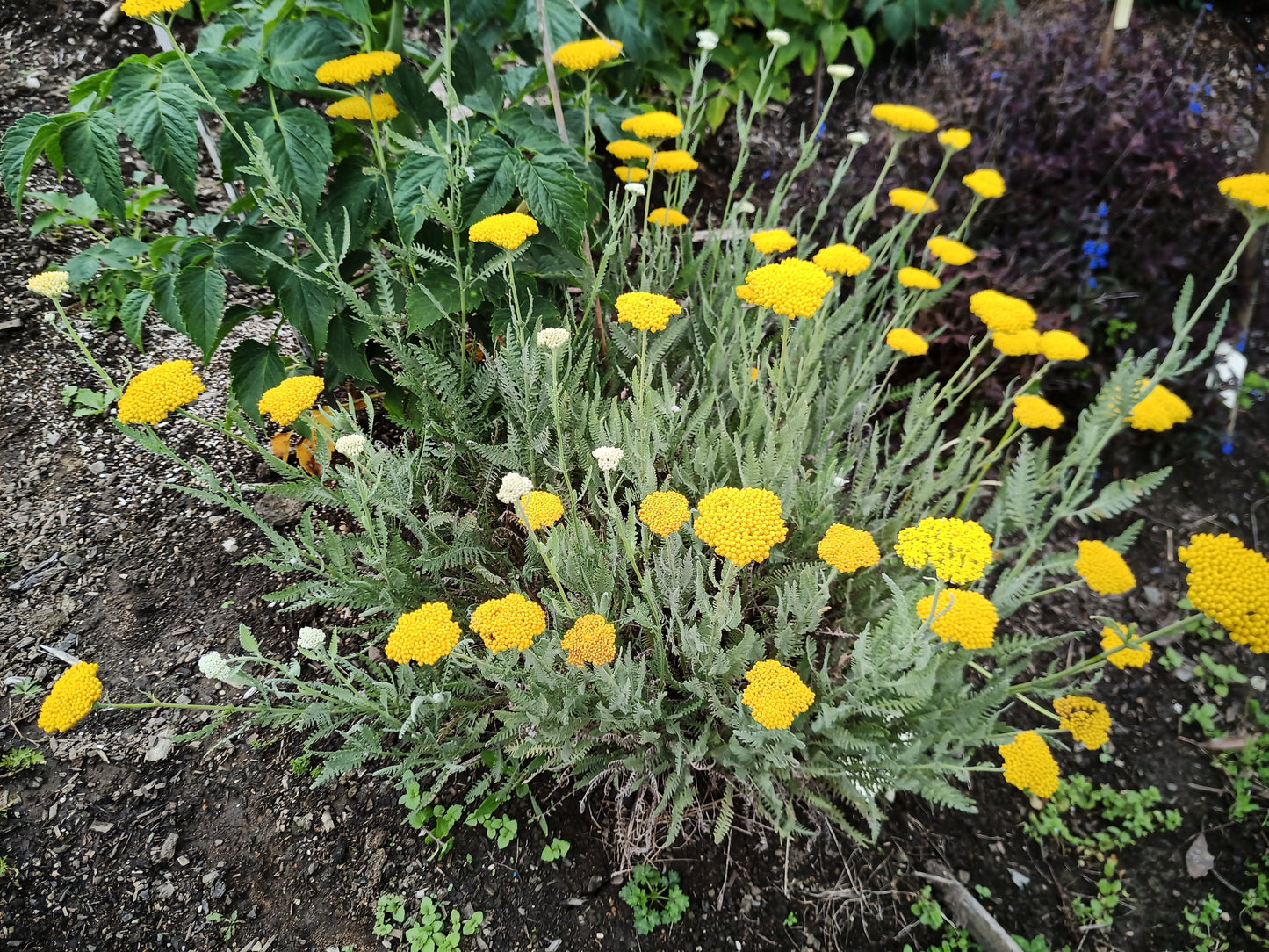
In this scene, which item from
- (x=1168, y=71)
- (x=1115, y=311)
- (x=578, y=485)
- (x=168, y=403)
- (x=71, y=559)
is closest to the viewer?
(x=168, y=403)

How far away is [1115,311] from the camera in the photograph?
2.25 m

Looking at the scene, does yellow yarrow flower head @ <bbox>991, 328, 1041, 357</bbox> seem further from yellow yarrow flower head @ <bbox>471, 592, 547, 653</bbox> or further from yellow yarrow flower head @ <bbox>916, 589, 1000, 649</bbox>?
yellow yarrow flower head @ <bbox>471, 592, 547, 653</bbox>

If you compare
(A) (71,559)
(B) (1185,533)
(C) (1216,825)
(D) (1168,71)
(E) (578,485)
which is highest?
(D) (1168,71)

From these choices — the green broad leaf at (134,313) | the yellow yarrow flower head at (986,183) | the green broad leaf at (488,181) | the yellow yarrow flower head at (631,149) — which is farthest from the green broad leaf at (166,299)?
the yellow yarrow flower head at (986,183)

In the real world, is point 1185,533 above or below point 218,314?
below

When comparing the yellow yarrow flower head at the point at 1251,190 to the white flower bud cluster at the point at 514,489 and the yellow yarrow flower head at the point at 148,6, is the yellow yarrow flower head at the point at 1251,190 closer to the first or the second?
the white flower bud cluster at the point at 514,489

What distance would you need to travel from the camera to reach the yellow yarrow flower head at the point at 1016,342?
141 cm

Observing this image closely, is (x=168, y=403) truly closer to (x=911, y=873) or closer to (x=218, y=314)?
(x=218, y=314)

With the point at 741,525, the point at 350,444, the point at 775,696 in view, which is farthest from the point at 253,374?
the point at 775,696

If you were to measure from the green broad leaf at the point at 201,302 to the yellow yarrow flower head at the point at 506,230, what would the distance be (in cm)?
51

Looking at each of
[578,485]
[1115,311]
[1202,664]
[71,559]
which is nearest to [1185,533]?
[1202,664]

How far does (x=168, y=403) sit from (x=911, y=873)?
163cm

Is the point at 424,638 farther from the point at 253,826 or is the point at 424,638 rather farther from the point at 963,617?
the point at 963,617

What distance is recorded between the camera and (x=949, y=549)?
98 cm
